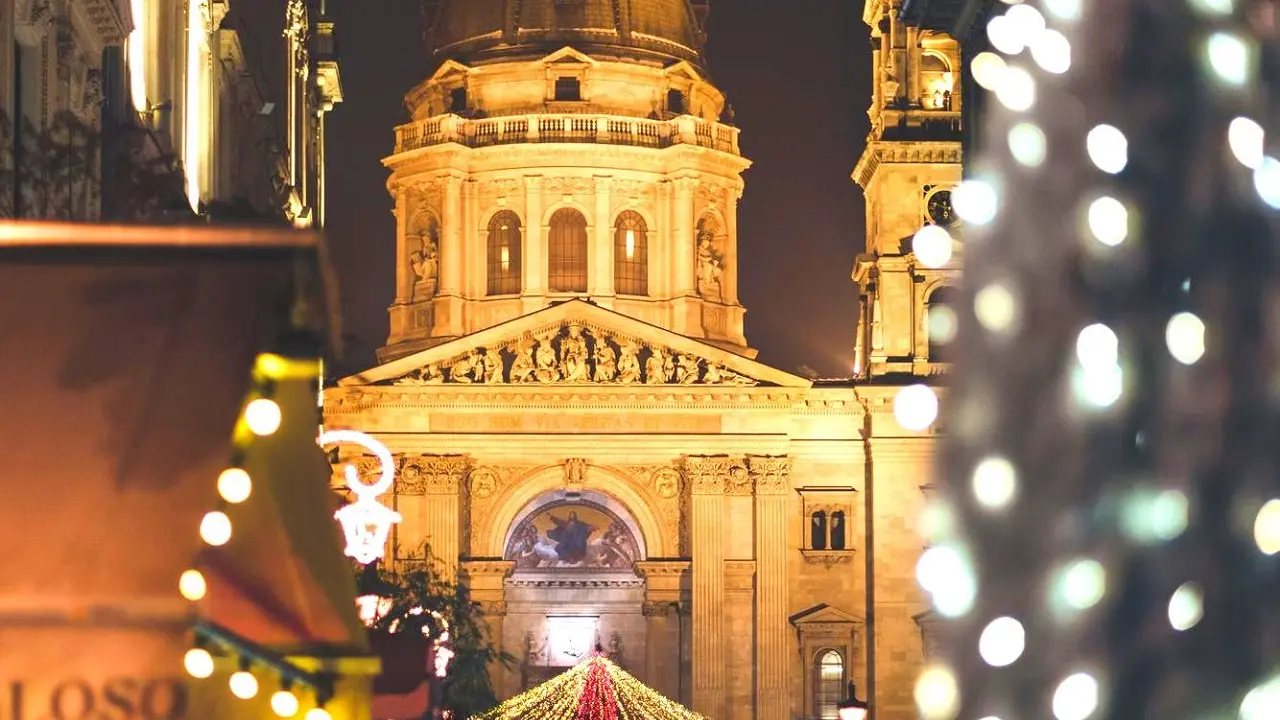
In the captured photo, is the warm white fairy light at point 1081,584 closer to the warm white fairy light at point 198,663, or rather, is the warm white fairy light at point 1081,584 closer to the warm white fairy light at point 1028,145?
the warm white fairy light at point 1028,145

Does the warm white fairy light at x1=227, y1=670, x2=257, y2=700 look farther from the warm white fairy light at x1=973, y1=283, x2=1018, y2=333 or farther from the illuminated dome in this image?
the illuminated dome

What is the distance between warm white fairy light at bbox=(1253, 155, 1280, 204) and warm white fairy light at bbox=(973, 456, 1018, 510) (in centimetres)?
114

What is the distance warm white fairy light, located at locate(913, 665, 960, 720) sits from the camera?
245 inches

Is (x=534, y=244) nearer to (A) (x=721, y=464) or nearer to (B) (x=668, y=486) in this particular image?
(B) (x=668, y=486)

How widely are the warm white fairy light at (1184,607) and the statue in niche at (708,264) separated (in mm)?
74828

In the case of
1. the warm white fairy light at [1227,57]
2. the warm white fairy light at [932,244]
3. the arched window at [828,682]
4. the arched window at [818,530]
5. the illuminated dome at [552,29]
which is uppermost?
the illuminated dome at [552,29]

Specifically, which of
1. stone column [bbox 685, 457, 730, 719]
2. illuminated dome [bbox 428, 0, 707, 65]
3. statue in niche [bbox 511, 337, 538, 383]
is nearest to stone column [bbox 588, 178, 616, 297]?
Answer: illuminated dome [bbox 428, 0, 707, 65]

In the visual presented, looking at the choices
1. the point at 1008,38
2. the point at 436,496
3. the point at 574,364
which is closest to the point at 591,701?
the point at 436,496

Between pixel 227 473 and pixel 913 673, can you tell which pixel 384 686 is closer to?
pixel 227 473

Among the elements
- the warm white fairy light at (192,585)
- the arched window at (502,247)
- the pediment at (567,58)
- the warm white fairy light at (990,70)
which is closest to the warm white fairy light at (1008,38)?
the warm white fairy light at (990,70)

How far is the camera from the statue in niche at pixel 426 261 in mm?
81062

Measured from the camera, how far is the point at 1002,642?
6410mm

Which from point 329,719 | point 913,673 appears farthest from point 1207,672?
point 913,673

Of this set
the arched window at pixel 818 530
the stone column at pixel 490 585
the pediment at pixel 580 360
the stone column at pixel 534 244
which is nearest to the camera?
the stone column at pixel 490 585
